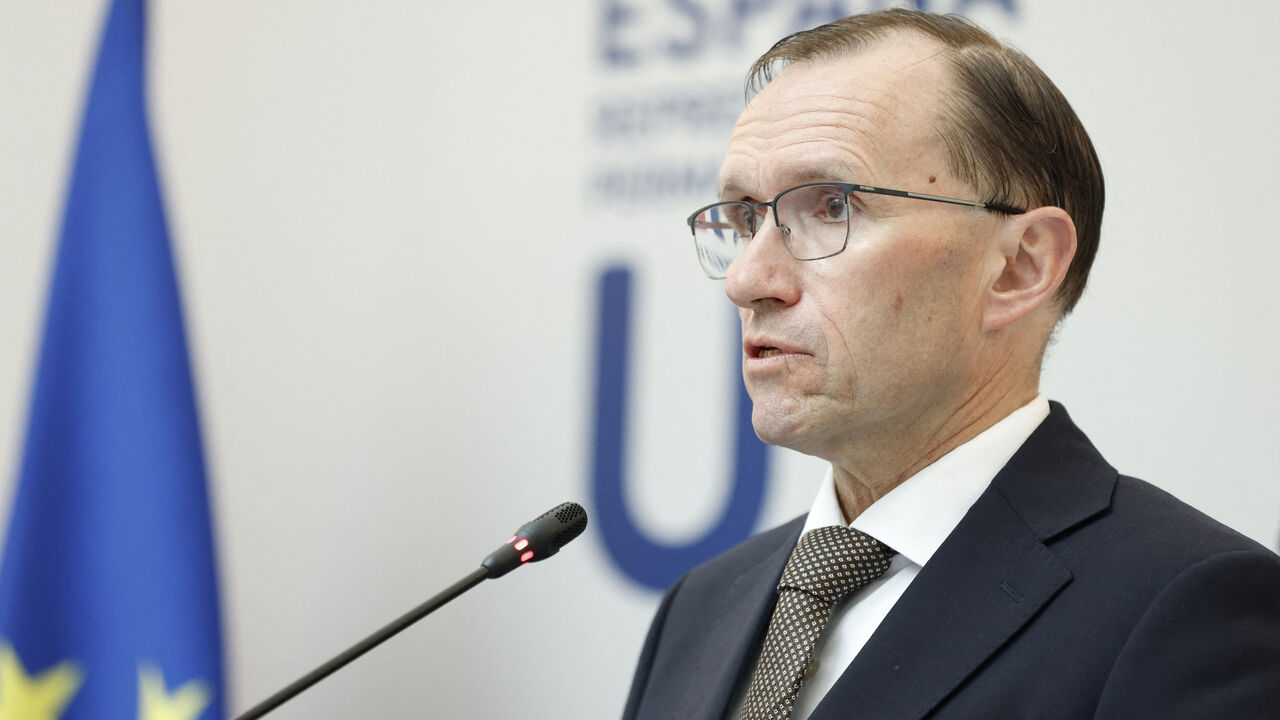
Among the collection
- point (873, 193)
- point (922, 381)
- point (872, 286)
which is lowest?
point (922, 381)

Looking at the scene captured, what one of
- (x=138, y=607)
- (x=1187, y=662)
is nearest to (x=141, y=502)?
(x=138, y=607)

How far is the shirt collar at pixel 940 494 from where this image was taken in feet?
4.25

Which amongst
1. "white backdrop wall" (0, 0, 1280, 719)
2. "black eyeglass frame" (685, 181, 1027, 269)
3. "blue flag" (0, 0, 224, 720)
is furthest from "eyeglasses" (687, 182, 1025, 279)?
"blue flag" (0, 0, 224, 720)

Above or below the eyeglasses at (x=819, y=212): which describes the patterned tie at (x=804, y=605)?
below

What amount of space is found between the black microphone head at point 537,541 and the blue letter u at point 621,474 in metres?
0.93

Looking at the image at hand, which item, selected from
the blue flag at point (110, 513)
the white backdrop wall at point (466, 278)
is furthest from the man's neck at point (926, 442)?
the blue flag at point (110, 513)

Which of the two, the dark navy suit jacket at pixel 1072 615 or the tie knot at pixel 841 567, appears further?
the tie knot at pixel 841 567

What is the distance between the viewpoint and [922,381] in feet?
4.36

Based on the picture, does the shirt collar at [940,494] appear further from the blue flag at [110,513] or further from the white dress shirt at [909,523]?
the blue flag at [110,513]

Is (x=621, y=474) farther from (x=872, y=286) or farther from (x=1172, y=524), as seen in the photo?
(x=1172, y=524)

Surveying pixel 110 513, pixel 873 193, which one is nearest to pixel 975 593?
pixel 873 193

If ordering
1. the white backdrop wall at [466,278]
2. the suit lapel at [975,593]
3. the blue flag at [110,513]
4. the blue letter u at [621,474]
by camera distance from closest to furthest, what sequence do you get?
the suit lapel at [975,593]
the white backdrop wall at [466,278]
the blue letter u at [621,474]
the blue flag at [110,513]

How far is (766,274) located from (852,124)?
20 centimetres

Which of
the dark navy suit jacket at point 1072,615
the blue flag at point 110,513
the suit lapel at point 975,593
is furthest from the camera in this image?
the blue flag at point 110,513
